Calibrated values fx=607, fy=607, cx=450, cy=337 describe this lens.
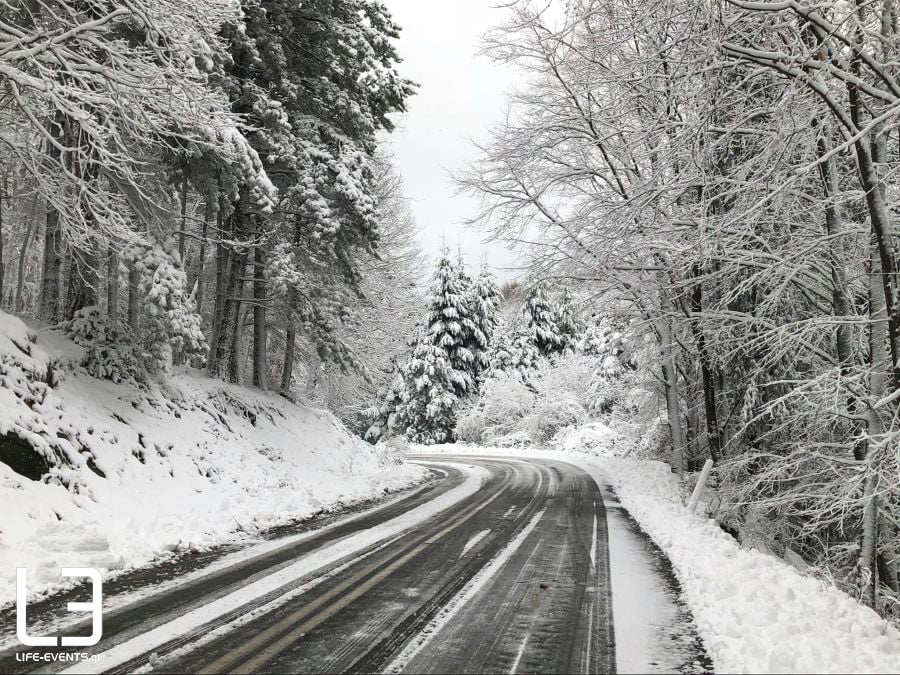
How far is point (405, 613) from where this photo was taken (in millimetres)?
5270

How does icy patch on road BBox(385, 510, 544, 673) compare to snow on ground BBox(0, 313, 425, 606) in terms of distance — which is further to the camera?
snow on ground BBox(0, 313, 425, 606)

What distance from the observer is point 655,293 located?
44.8 ft

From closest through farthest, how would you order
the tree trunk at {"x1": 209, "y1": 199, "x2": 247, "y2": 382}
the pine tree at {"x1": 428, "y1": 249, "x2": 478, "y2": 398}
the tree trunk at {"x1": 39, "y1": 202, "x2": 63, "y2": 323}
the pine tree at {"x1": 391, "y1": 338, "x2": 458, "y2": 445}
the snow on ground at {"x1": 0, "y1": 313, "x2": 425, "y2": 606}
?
the snow on ground at {"x1": 0, "y1": 313, "x2": 425, "y2": 606}, the tree trunk at {"x1": 39, "y1": 202, "x2": 63, "y2": 323}, the tree trunk at {"x1": 209, "y1": 199, "x2": 247, "y2": 382}, the pine tree at {"x1": 391, "y1": 338, "x2": 458, "y2": 445}, the pine tree at {"x1": 428, "y1": 249, "x2": 478, "y2": 398}

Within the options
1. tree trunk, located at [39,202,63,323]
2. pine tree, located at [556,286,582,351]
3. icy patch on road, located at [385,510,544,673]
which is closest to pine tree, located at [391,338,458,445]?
pine tree, located at [556,286,582,351]

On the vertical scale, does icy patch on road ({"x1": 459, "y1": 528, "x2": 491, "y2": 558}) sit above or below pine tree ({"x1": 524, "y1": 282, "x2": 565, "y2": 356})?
below

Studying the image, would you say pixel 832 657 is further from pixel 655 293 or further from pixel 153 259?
pixel 153 259

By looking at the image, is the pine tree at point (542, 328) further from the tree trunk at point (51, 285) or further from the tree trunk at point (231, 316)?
the tree trunk at point (51, 285)

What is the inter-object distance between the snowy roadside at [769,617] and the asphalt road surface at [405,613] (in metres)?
0.24

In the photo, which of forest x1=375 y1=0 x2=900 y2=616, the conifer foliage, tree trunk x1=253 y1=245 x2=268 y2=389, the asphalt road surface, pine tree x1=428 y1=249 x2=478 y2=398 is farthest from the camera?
pine tree x1=428 y1=249 x2=478 y2=398

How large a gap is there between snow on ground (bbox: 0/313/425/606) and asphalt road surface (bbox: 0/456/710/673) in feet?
3.12

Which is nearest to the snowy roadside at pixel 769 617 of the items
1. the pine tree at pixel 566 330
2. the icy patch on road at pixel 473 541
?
the icy patch on road at pixel 473 541

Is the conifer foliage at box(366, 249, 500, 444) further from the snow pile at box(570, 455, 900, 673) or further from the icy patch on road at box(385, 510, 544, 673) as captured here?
the snow pile at box(570, 455, 900, 673)

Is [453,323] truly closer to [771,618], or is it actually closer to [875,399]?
[875,399]

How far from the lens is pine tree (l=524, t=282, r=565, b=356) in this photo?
43062 millimetres
